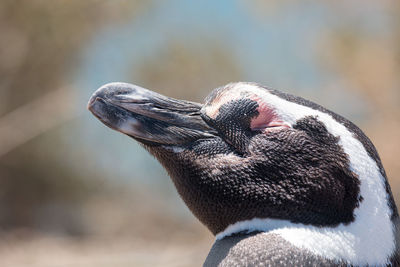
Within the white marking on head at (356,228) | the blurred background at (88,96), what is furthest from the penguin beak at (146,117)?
the blurred background at (88,96)

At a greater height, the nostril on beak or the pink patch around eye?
the nostril on beak

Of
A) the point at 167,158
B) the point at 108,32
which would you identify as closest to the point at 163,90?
the point at 108,32

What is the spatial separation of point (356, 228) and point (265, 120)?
30cm

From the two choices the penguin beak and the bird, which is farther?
the penguin beak

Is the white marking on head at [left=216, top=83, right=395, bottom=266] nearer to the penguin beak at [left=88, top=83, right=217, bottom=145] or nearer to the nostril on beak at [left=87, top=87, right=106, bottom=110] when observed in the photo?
the penguin beak at [left=88, top=83, right=217, bottom=145]

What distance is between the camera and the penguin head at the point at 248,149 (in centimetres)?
111

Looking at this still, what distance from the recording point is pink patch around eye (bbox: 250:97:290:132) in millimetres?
1198

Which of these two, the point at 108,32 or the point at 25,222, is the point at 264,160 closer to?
the point at 108,32

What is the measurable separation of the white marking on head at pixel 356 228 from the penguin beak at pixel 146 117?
0.24 meters

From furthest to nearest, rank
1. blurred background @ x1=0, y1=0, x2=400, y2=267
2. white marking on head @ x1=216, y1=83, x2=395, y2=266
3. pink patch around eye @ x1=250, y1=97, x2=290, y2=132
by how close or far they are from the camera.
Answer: blurred background @ x1=0, y1=0, x2=400, y2=267, pink patch around eye @ x1=250, y1=97, x2=290, y2=132, white marking on head @ x1=216, y1=83, x2=395, y2=266

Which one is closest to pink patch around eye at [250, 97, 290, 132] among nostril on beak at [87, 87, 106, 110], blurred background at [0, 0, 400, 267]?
nostril on beak at [87, 87, 106, 110]

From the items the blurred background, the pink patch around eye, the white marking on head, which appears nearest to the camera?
the white marking on head

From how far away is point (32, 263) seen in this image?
19.3 ft

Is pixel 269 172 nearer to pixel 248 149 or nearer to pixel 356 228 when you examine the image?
pixel 248 149
